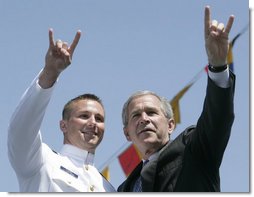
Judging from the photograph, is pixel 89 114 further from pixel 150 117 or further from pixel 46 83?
pixel 46 83

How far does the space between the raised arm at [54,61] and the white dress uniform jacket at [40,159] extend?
0.05 m

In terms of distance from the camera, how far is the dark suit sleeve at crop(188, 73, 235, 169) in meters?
4.16

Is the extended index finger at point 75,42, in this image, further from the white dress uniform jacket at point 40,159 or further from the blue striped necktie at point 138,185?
the blue striped necktie at point 138,185

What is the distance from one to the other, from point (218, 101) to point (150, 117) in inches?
28.9

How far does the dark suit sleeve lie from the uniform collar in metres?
0.89

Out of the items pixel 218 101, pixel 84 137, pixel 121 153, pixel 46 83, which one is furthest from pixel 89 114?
pixel 121 153

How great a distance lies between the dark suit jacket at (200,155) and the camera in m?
4.18

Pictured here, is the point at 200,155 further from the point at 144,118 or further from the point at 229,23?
the point at 229,23

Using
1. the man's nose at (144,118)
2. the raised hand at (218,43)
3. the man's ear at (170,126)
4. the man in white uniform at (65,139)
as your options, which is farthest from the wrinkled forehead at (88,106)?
the raised hand at (218,43)

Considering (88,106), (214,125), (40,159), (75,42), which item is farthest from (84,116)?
(214,125)

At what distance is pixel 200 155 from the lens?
4293 millimetres

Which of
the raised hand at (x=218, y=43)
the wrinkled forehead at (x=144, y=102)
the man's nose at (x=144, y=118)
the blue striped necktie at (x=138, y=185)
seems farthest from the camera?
the wrinkled forehead at (x=144, y=102)

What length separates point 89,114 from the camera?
498 centimetres

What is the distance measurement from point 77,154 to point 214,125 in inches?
44.0
